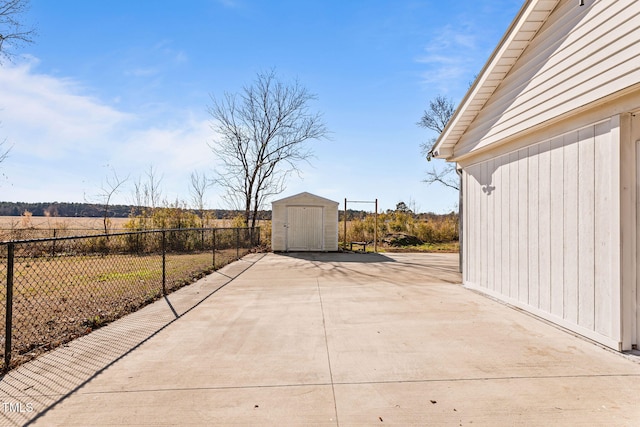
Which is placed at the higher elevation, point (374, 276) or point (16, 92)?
point (16, 92)

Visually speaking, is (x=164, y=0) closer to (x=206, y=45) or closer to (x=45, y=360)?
(x=206, y=45)

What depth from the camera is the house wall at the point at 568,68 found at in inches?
127

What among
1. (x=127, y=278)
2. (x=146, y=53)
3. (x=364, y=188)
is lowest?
(x=127, y=278)

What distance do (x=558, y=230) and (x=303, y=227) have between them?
38.6 ft

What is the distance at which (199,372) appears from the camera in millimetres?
3018

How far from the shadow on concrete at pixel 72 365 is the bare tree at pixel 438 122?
20.6 metres

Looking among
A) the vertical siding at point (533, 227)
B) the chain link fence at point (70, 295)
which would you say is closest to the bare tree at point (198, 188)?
the chain link fence at point (70, 295)

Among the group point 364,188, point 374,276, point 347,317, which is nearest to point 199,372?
point 347,317

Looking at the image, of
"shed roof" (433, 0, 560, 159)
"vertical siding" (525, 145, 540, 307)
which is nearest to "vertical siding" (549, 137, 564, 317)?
"vertical siding" (525, 145, 540, 307)

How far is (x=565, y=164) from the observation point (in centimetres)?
421

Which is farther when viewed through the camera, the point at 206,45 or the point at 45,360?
the point at 206,45

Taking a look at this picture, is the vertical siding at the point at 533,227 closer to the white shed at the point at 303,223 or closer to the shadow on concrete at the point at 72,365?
the shadow on concrete at the point at 72,365

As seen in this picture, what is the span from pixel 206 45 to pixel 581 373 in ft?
32.6

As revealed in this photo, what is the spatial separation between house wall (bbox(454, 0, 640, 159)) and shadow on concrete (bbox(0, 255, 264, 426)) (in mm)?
5317
